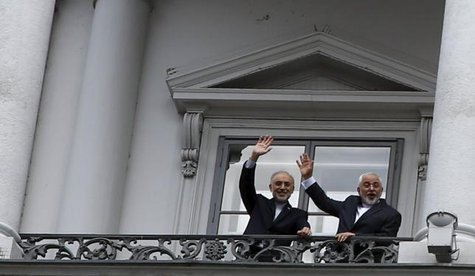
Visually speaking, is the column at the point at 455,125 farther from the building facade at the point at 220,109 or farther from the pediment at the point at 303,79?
the pediment at the point at 303,79

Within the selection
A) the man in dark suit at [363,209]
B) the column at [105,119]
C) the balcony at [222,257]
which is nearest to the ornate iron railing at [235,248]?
the balcony at [222,257]

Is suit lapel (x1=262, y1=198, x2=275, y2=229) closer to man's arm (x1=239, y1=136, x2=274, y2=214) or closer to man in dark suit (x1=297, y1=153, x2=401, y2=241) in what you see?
man's arm (x1=239, y1=136, x2=274, y2=214)

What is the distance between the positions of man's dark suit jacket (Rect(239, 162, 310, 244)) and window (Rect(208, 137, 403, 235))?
231 centimetres

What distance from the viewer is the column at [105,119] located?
22.2m

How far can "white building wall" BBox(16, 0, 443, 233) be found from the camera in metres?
22.7

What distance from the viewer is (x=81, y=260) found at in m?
19.2

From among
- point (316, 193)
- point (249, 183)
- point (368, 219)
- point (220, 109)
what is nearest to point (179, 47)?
point (220, 109)

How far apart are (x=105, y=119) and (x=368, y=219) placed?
415cm

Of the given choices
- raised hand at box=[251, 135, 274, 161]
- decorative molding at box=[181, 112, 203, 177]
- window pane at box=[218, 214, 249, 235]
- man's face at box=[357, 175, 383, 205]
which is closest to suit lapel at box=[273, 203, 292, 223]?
raised hand at box=[251, 135, 274, 161]

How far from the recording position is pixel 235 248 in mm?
19234

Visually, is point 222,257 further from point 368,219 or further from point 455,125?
point 455,125

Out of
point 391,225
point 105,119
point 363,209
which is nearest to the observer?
point 391,225

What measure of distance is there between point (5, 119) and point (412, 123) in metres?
Result: 4.58

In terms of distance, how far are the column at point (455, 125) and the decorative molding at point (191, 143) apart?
3.99m
